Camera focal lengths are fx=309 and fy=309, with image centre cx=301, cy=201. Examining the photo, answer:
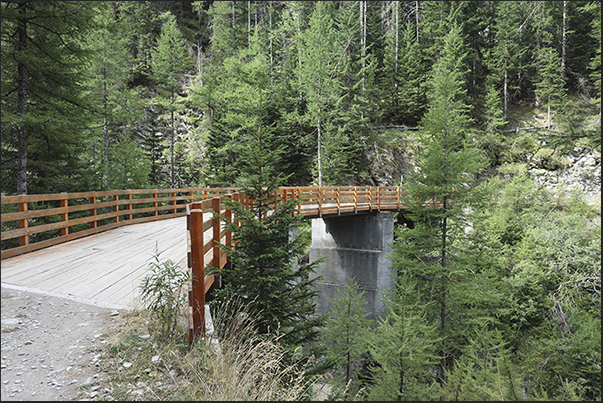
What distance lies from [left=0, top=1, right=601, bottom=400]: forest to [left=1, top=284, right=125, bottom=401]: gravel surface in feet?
7.73

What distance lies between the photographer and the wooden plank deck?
4.12m

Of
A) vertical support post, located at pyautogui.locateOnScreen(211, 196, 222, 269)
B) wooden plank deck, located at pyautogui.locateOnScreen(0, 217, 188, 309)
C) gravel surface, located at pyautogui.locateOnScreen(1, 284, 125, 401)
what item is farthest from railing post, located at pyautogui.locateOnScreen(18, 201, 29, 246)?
vertical support post, located at pyautogui.locateOnScreen(211, 196, 222, 269)

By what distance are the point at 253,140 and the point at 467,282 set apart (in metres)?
9.01

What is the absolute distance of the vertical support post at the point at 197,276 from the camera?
3707 millimetres

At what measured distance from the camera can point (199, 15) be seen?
4528 cm

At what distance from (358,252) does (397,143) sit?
52.6ft

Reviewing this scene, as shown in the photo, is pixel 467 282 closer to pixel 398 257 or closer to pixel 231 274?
pixel 398 257

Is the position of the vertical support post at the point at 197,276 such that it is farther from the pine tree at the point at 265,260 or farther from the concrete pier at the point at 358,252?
the concrete pier at the point at 358,252

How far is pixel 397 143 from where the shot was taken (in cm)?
2992

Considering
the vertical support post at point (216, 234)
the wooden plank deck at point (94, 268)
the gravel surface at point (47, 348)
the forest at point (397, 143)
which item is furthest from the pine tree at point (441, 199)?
the gravel surface at point (47, 348)

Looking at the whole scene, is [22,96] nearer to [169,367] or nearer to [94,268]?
[94,268]

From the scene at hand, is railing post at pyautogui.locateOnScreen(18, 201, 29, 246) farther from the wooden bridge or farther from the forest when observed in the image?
the forest

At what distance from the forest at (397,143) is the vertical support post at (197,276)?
1.35 meters

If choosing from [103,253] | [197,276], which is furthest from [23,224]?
[197,276]
